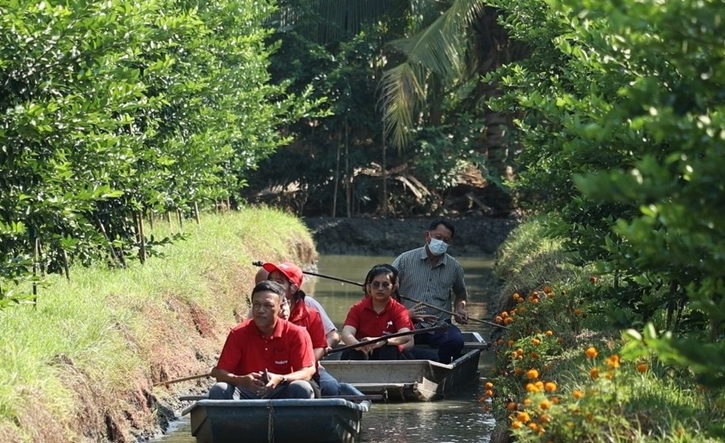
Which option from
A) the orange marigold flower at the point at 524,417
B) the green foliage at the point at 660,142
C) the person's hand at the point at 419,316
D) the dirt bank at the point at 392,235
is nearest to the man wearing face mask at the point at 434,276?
the person's hand at the point at 419,316

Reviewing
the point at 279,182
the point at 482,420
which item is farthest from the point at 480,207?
the point at 482,420

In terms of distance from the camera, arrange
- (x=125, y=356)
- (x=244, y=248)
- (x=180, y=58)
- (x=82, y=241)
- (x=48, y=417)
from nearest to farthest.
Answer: (x=48, y=417), (x=125, y=356), (x=82, y=241), (x=180, y=58), (x=244, y=248)

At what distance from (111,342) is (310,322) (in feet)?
5.97

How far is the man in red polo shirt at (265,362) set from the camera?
431 inches

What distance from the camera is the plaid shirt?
15.9 meters

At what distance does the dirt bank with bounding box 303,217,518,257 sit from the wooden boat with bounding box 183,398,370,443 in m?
23.3

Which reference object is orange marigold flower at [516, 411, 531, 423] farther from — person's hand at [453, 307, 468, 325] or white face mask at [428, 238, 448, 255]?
white face mask at [428, 238, 448, 255]

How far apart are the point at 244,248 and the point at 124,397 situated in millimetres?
10428

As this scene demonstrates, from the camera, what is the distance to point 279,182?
37406 mm

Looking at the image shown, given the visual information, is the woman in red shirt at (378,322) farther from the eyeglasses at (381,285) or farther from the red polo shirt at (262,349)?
the red polo shirt at (262,349)

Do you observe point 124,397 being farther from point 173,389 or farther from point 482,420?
point 482,420

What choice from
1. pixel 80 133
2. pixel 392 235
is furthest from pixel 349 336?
pixel 392 235

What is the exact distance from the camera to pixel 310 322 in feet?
41.0

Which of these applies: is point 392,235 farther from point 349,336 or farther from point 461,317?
point 349,336
